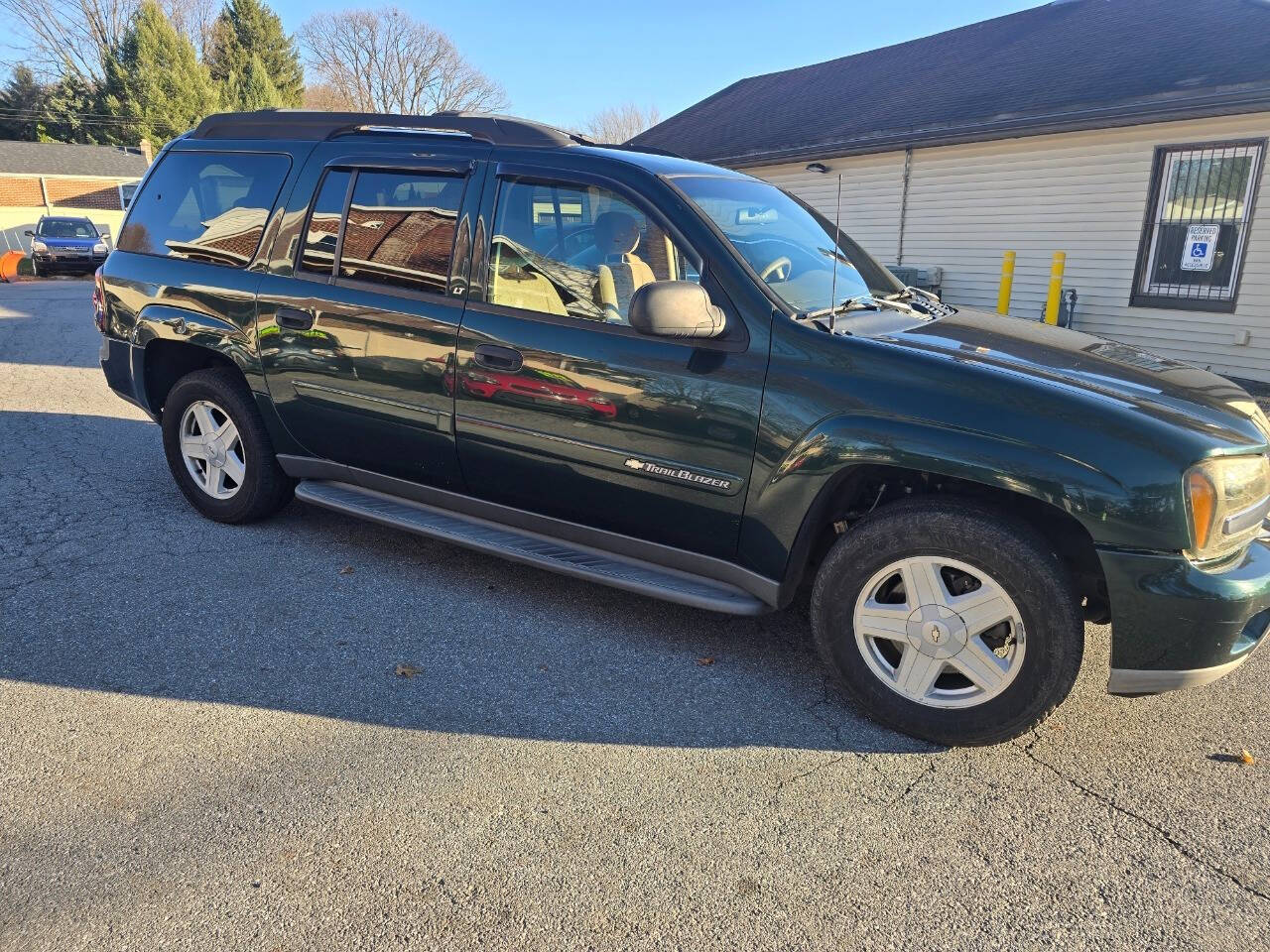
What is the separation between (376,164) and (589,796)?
289 cm

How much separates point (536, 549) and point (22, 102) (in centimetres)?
6324

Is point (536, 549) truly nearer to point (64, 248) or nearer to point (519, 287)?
point (519, 287)

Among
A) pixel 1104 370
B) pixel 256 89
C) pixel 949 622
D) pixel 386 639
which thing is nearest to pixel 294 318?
pixel 386 639

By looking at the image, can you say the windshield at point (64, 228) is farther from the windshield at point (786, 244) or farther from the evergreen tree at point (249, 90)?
the windshield at point (786, 244)

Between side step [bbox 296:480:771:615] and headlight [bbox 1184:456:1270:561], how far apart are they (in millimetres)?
1371

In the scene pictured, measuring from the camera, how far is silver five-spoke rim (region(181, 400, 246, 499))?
4.46 m

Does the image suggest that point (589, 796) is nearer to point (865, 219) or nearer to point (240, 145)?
point (240, 145)

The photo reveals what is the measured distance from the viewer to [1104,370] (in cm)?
297

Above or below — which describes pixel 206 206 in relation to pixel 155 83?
below

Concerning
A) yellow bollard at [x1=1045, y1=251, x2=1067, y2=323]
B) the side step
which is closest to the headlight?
the side step

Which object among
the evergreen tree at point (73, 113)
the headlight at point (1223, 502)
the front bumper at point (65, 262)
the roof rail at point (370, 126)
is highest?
the evergreen tree at point (73, 113)

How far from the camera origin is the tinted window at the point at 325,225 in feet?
12.8

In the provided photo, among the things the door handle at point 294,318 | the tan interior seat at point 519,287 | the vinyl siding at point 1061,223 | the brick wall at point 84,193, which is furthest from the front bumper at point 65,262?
the tan interior seat at point 519,287

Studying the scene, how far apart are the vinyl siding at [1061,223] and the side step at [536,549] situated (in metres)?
9.29
